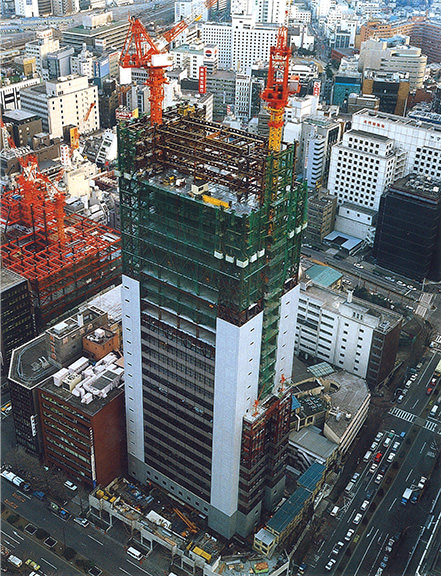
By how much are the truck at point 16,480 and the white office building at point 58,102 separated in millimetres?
117816

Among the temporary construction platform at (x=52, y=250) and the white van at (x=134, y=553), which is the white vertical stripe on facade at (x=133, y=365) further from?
the temporary construction platform at (x=52, y=250)

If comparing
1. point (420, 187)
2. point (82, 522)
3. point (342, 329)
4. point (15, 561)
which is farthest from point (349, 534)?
point (420, 187)

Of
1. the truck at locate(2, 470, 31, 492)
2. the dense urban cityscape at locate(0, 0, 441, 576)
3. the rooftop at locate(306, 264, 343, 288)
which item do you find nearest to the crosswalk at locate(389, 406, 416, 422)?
the dense urban cityscape at locate(0, 0, 441, 576)

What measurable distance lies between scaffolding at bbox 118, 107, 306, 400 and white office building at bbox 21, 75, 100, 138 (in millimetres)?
118983

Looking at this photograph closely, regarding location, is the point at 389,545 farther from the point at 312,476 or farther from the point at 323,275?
the point at 323,275

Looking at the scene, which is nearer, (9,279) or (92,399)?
(92,399)

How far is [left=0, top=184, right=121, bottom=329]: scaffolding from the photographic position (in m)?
116

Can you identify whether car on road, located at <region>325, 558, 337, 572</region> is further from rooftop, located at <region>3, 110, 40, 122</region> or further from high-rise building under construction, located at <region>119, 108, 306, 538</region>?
rooftop, located at <region>3, 110, 40, 122</region>

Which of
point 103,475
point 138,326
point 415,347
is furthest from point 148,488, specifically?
point 415,347

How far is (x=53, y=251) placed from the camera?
121875mm

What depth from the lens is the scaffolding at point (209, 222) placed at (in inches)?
2830

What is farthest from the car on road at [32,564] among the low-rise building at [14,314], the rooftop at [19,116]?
the rooftop at [19,116]

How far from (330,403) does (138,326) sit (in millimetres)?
34664

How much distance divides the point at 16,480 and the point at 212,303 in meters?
41.5
